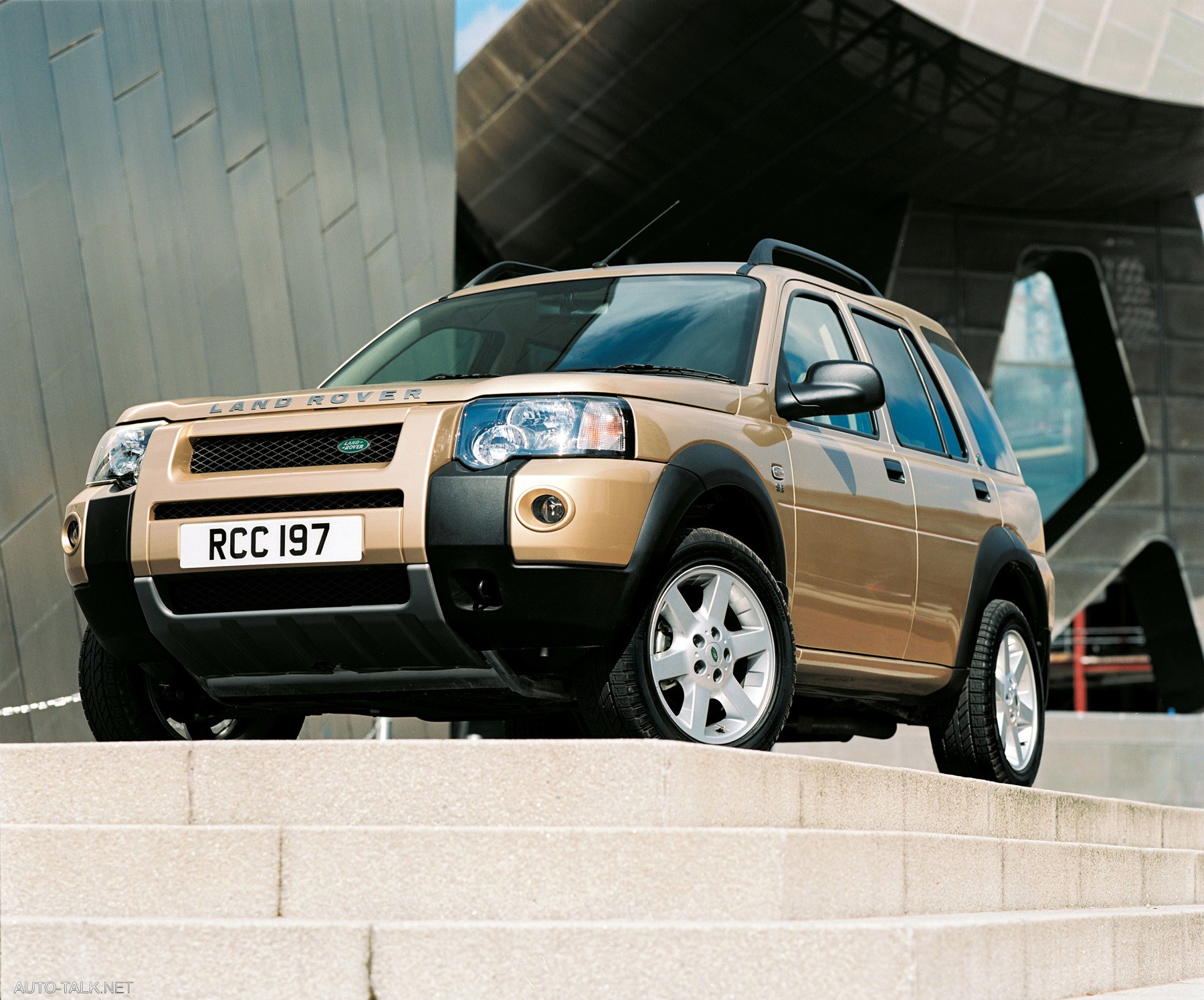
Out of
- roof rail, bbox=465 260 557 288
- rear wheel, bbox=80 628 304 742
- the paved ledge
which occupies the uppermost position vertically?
roof rail, bbox=465 260 557 288

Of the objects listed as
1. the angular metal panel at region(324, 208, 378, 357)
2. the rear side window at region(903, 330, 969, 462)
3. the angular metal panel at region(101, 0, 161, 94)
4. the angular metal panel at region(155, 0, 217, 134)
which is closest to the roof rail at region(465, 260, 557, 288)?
the rear side window at region(903, 330, 969, 462)

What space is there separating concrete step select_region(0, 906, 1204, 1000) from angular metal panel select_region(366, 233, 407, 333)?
35.2ft

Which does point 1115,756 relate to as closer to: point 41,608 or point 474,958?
point 41,608

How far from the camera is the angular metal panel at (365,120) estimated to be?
555 inches

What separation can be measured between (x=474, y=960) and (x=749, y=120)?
891 inches

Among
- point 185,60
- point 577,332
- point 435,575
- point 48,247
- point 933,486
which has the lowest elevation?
point 933,486

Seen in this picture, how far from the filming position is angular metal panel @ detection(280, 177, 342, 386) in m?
12.9

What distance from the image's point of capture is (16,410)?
8.91m

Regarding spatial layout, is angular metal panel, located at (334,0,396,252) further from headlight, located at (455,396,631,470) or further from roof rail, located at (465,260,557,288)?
headlight, located at (455,396,631,470)

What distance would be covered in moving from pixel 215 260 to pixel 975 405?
5903 millimetres

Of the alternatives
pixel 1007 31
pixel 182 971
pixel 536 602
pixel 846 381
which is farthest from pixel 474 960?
pixel 1007 31

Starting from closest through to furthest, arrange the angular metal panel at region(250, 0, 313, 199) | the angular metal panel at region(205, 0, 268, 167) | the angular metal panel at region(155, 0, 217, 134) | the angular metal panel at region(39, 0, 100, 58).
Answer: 1. the angular metal panel at region(39, 0, 100, 58)
2. the angular metal panel at region(155, 0, 217, 134)
3. the angular metal panel at region(205, 0, 268, 167)
4. the angular metal panel at region(250, 0, 313, 199)

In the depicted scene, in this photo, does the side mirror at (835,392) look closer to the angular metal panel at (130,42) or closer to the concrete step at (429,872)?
the concrete step at (429,872)

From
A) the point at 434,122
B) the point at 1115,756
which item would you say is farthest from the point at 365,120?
the point at 1115,756
